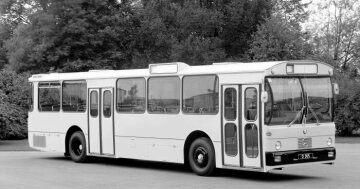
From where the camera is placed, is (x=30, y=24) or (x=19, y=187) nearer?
(x=19, y=187)

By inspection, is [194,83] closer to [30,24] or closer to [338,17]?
[30,24]

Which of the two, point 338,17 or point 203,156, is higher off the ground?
point 338,17

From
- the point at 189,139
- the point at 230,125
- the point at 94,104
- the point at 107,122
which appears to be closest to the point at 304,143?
the point at 230,125

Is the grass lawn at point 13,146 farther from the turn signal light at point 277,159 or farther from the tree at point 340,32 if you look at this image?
the tree at point 340,32

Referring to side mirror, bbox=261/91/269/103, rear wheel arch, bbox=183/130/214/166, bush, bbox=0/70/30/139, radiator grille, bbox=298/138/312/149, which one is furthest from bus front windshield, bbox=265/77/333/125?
Result: bush, bbox=0/70/30/139

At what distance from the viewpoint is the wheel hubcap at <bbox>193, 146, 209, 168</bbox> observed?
17.3 meters

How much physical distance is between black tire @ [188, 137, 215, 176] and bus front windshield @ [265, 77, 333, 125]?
1.99m

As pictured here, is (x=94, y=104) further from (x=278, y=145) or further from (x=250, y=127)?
(x=278, y=145)

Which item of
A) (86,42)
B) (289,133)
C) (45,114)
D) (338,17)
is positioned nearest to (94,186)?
(289,133)

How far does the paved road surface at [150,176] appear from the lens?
1541 cm

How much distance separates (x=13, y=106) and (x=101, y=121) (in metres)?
15.5

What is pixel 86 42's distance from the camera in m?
50.8

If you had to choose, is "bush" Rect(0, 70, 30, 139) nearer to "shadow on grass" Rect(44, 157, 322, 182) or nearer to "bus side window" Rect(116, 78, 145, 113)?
"shadow on grass" Rect(44, 157, 322, 182)

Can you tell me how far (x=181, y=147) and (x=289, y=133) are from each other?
10.9 ft
